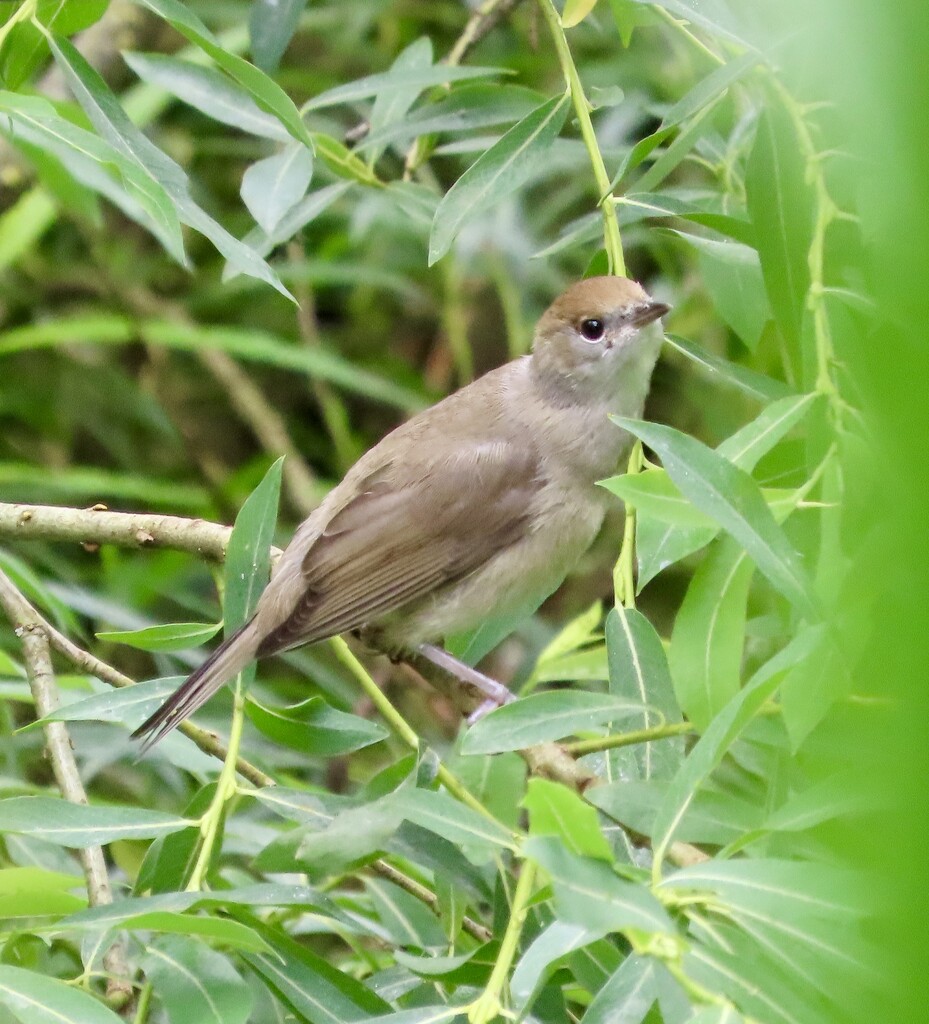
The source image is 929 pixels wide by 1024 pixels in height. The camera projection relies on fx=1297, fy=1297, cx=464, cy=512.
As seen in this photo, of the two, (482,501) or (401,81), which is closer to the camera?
(401,81)

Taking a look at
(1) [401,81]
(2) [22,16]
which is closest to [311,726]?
(2) [22,16]

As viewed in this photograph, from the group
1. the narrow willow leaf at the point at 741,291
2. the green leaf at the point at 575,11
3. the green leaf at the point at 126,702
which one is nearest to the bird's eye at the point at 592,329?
the narrow willow leaf at the point at 741,291

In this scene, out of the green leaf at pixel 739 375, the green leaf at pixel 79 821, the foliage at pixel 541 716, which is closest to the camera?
the foliage at pixel 541 716

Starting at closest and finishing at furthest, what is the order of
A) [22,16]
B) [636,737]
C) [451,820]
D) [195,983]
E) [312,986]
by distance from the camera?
[451,820]
[195,983]
[312,986]
[636,737]
[22,16]

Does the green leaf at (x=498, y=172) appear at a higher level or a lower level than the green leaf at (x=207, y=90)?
lower

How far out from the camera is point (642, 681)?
2213 mm

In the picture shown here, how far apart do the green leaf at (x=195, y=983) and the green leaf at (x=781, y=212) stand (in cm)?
144

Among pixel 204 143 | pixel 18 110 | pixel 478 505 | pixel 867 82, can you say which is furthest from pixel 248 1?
pixel 867 82

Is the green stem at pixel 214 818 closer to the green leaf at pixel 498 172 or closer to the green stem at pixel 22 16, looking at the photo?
the green leaf at pixel 498 172

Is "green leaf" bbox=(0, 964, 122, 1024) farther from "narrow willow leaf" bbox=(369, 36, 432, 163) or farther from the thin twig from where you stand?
"narrow willow leaf" bbox=(369, 36, 432, 163)

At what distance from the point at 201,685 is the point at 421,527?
3.19ft

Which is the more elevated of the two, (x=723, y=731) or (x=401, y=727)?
(x=723, y=731)

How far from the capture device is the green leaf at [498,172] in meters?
2.43

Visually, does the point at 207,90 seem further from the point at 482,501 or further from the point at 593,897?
the point at 593,897
